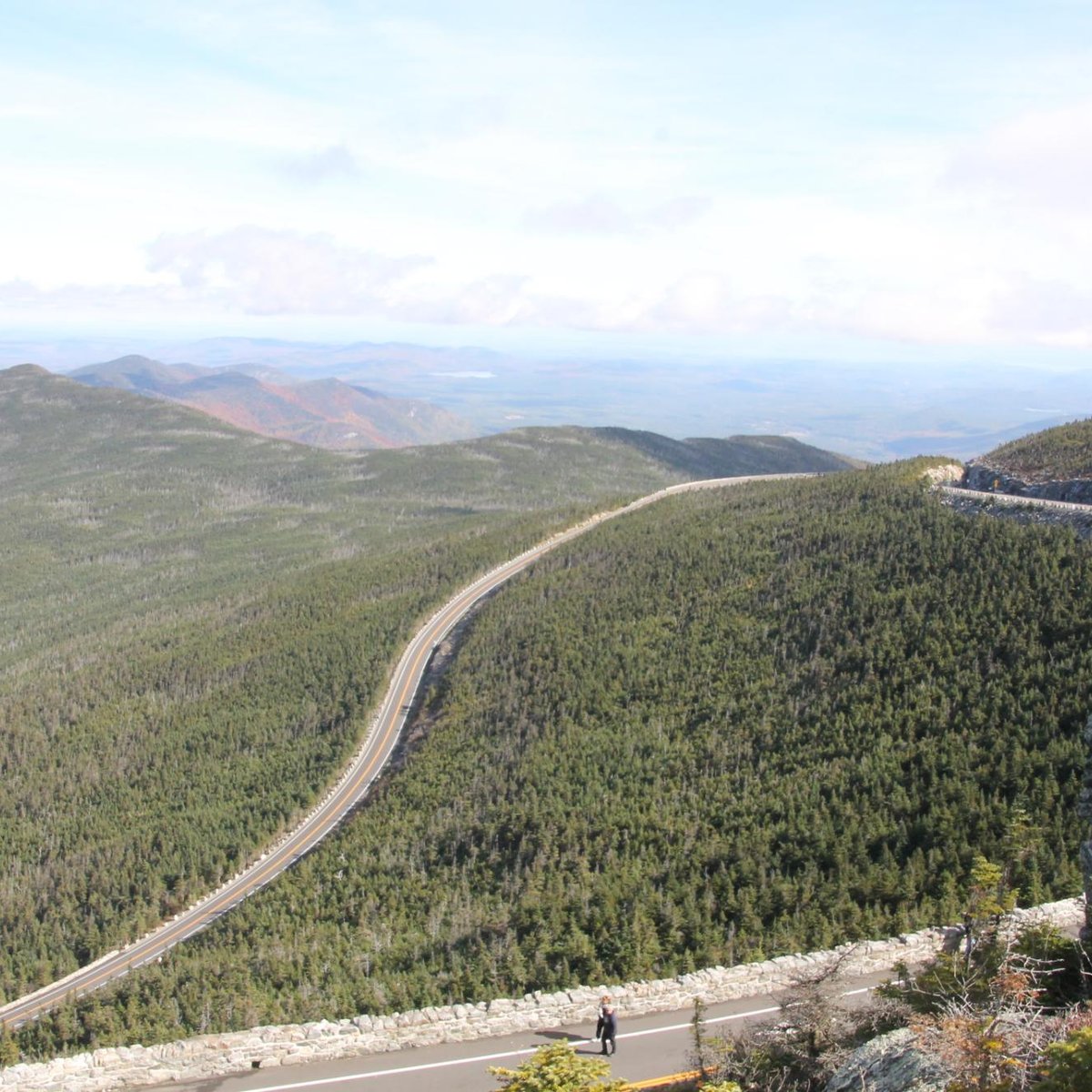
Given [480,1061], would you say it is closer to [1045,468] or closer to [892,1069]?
[892,1069]

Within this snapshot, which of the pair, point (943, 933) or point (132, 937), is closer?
point (943, 933)

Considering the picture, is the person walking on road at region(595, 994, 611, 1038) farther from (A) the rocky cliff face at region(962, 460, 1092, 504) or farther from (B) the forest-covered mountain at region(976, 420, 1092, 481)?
(B) the forest-covered mountain at region(976, 420, 1092, 481)

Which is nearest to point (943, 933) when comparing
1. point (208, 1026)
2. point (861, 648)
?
point (208, 1026)

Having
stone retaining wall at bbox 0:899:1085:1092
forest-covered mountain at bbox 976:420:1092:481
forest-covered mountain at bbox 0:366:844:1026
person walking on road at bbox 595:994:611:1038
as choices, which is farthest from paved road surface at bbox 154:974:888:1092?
forest-covered mountain at bbox 976:420:1092:481

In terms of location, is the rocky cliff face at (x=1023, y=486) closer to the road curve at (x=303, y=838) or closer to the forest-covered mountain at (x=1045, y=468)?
the forest-covered mountain at (x=1045, y=468)

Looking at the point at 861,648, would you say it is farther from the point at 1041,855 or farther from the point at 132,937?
the point at 132,937

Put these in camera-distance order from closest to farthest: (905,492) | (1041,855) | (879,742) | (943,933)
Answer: (943,933) → (1041,855) → (879,742) → (905,492)
